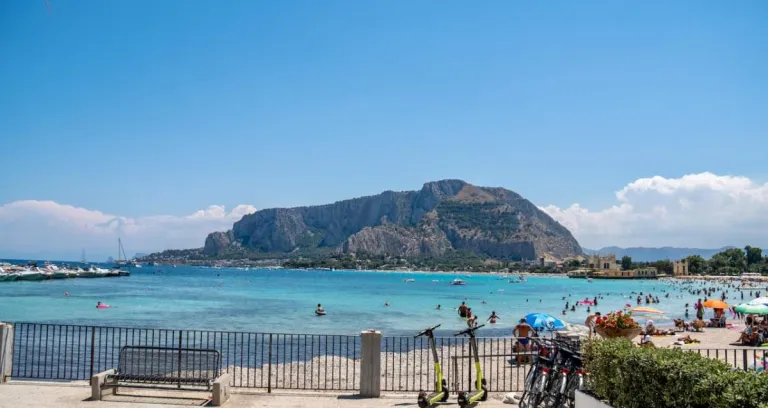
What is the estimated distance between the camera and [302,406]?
33.1ft

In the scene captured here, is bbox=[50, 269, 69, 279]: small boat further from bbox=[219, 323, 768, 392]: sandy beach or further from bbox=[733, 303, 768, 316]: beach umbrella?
bbox=[733, 303, 768, 316]: beach umbrella

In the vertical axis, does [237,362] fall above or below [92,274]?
above

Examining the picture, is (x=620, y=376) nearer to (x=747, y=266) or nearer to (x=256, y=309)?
(x=256, y=309)

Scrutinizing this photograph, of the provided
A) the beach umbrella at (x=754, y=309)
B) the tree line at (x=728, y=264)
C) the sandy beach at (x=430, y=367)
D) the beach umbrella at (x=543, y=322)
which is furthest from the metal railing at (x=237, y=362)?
the tree line at (x=728, y=264)

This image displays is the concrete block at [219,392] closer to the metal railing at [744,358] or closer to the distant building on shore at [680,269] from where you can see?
the metal railing at [744,358]

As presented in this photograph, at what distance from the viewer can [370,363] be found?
10.8 m

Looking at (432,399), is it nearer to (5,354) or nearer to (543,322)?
(5,354)

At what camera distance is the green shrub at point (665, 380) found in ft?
17.7

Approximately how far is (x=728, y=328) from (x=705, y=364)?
112 feet

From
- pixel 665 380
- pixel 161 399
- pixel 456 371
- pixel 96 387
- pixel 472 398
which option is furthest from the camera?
pixel 456 371

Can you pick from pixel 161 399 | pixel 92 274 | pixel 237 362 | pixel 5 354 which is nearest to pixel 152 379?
pixel 161 399

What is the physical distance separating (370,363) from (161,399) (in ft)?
11.8

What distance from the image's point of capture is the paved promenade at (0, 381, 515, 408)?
32.6ft

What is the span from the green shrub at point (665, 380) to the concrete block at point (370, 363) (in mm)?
3696
